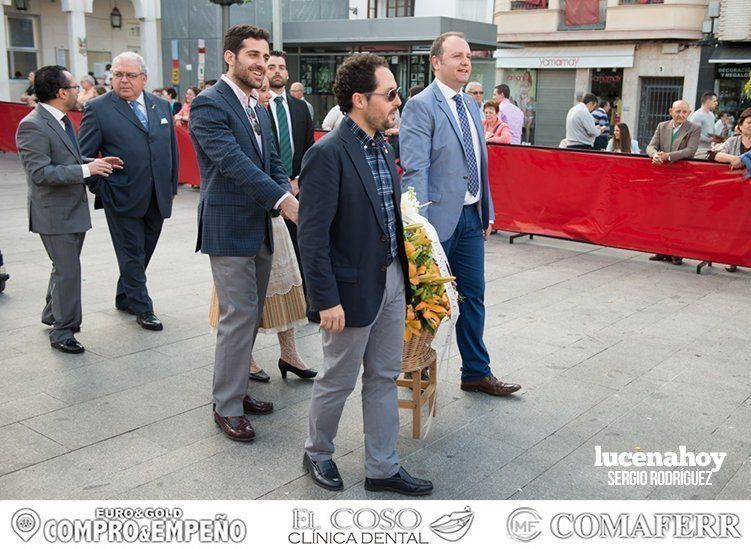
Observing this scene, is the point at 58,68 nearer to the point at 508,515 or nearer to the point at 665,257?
the point at 508,515

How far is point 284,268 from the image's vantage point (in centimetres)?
497

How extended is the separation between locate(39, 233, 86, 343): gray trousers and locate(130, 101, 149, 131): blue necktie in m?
1.16

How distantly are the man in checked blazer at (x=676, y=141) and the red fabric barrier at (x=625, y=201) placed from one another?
120 mm

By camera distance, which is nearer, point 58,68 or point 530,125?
point 58,68

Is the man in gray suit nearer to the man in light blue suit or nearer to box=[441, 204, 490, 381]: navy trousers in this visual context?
the man in light blue suit

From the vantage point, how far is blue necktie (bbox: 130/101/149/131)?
6328mm

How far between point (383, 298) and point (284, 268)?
5.02 ft

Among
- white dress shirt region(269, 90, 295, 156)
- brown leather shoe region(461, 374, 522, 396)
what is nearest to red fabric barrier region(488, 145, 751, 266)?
white dress shirt region(269, 90, 295, 156)

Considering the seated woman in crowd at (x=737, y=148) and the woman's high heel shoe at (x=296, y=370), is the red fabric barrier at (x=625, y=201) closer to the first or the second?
the seated woman in crowd at (x=737, y=148)

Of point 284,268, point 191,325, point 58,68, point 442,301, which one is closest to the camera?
point 442,301

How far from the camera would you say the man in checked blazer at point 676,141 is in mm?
8742

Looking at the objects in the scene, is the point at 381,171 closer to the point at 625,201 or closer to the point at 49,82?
the point at 49,82

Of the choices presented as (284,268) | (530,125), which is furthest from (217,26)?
(284,268)

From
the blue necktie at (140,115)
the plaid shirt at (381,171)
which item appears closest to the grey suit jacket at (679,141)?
the blue necktie at (140,115)
